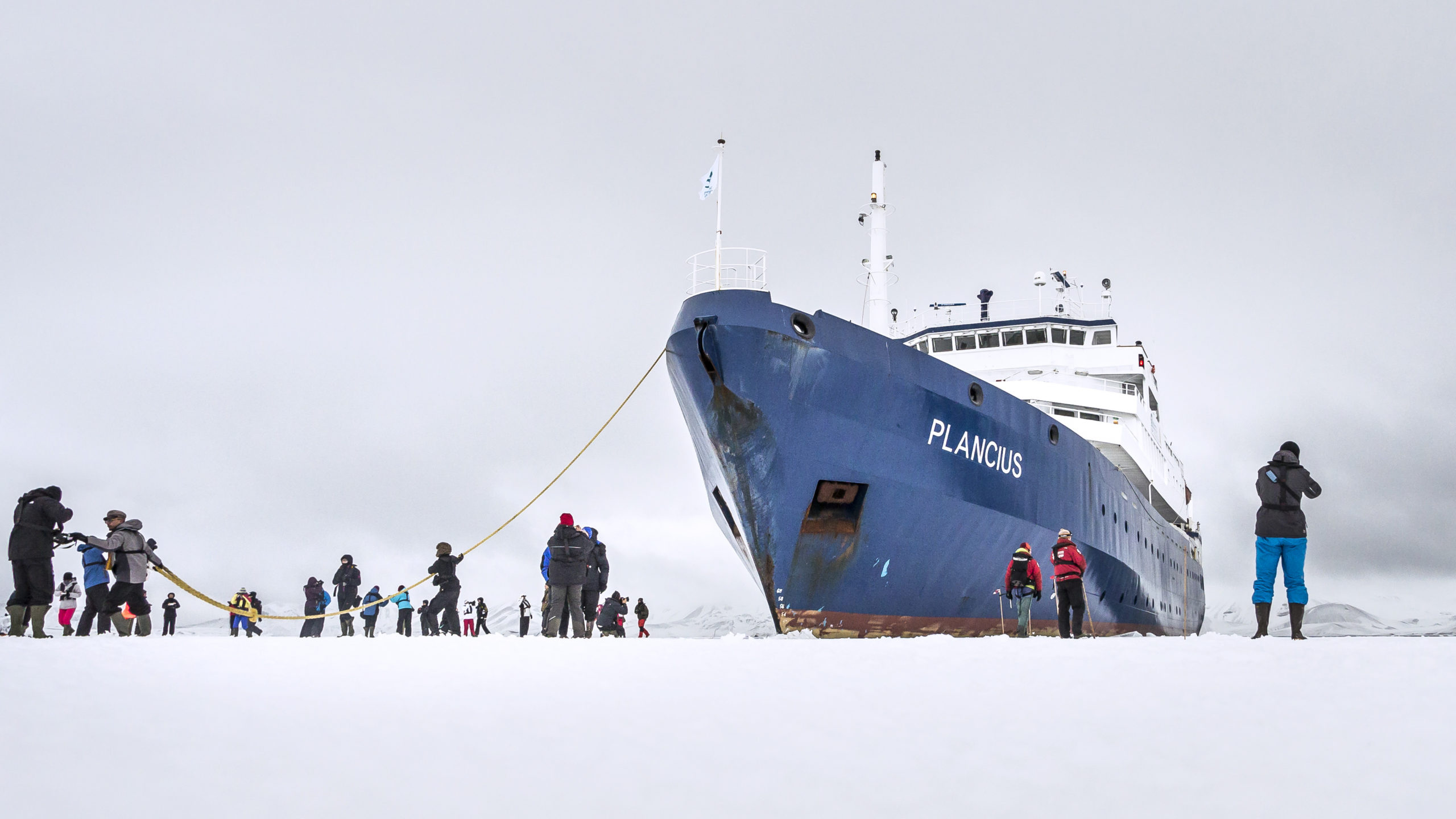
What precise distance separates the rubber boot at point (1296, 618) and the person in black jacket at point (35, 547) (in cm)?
1097

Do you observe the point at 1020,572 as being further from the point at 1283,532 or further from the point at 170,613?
the point at 170,613

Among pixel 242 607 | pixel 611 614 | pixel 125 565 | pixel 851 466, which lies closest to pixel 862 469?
pixel 851 466

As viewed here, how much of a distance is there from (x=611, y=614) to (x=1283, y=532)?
10.2m

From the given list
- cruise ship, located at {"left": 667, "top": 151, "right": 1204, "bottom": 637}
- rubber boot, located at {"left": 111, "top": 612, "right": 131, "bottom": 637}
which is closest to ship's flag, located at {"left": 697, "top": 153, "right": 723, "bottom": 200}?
cruise ship, located at {"left": 667, "top": 151, "right": 1204, "bottom": 637}

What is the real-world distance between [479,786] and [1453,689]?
3811 mm

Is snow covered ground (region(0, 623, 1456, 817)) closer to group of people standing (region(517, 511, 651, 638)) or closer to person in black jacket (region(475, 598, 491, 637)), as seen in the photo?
group of people standing (region(517, 511, 651, 638))

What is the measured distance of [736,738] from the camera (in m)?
2.90

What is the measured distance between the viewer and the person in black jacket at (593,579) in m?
12.1

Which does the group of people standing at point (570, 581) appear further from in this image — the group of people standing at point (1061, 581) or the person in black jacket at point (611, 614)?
→ the group of people standing at point (1061, 581)

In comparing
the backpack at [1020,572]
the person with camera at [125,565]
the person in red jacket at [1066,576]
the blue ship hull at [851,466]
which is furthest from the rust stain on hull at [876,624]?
the person with camera at [125,565]

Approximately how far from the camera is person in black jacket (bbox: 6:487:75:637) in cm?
940

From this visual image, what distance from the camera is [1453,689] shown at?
153 inches

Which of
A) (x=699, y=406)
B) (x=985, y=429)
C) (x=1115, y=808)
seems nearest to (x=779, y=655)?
(x=1115, y=808)

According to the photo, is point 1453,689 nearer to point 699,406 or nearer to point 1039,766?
point 1039,766
